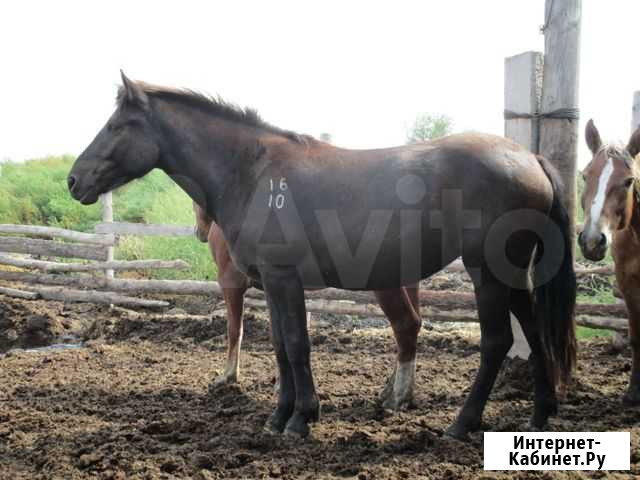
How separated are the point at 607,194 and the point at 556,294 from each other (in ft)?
2.62

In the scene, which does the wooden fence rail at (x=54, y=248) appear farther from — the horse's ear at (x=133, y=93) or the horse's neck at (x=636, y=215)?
the horse's neck at (x=636, y=215)

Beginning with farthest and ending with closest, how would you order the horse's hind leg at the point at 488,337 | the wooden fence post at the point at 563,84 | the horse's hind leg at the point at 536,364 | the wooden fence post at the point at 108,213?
the wooden fence post at the point at 108,213 → the wooden fence post at the point at 563,84 → the horse's hind leg at the point at 536,364 → the horse's hind leg at the point at 488,337

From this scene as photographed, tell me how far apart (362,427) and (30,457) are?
2050 mm

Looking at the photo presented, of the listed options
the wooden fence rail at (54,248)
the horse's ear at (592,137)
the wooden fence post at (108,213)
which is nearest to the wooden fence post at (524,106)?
the horse's ear at (592,137)

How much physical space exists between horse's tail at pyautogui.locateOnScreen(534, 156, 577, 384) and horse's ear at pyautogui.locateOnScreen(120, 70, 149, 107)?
8.81 ft

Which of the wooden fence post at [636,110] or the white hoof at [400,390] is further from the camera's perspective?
the wooden fence post at [636,110]

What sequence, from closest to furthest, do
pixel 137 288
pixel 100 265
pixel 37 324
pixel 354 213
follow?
pixel 354 213
pixel 37 324
pixel 137 288
pixel 100 265

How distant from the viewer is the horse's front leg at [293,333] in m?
4.15

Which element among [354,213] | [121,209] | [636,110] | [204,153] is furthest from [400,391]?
[121,209]

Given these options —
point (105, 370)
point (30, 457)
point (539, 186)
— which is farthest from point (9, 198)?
point (539, 186)

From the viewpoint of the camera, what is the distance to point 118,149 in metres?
4.46

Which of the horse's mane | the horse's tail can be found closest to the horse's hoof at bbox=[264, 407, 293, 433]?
the horse's tail

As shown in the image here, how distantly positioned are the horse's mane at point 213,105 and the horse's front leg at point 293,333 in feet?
3.49

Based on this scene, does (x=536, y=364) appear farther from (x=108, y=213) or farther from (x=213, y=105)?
(x=108, y=213)
